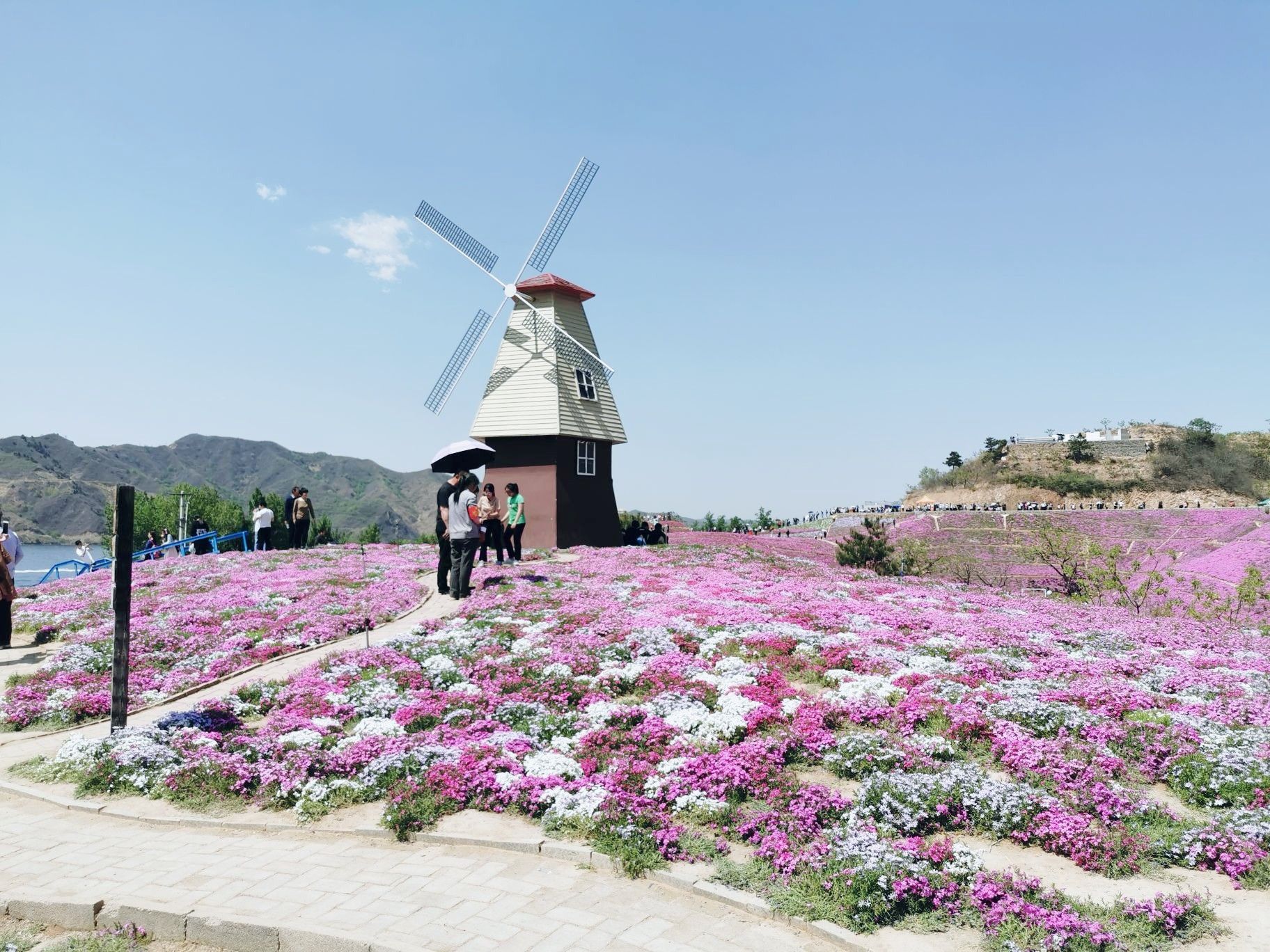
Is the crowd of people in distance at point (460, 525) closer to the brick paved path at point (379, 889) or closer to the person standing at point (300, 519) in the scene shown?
the brick paved path at point (379, 889)

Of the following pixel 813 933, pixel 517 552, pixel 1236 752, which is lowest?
pixel 813 933

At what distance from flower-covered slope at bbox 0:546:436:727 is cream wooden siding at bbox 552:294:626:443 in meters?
9.74

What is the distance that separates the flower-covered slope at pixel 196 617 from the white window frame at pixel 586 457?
916cm

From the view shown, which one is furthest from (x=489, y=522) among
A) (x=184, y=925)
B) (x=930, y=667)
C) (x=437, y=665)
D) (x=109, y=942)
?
(x=109, y=942)

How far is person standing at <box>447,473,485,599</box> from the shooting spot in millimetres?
20703

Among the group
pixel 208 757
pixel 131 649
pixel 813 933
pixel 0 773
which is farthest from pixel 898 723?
pixel 131 649

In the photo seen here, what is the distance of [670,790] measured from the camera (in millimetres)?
9477

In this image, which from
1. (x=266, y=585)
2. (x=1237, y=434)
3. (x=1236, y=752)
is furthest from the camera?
(x=1237, y=434)

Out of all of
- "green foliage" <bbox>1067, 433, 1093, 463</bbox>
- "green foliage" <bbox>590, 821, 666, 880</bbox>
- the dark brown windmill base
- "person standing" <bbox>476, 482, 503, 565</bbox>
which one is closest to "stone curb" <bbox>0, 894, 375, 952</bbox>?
"green foliage" <bbox>590, 821, 666, 880</bbox>

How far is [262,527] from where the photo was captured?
3431 centimetres

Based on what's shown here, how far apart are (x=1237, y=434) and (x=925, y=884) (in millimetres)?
124353

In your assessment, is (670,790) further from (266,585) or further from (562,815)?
(266,585)

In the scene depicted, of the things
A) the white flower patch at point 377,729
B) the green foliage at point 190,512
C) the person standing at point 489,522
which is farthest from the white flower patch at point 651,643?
the green foliage at point 190,512

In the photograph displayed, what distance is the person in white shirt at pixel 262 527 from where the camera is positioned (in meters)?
33.2
